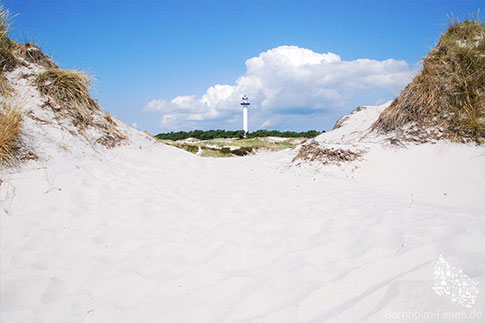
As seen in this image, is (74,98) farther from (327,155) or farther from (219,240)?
(327,155)

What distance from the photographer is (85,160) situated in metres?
4.71

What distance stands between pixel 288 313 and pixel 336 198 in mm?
2715

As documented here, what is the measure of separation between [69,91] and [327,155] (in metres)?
6.28

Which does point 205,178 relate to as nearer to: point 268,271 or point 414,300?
point 268,271

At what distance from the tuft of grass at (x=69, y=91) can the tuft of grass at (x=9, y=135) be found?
1.51m

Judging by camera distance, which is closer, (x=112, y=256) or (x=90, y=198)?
(x=112, y=256)

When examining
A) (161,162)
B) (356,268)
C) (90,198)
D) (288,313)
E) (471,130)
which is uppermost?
(471,130)

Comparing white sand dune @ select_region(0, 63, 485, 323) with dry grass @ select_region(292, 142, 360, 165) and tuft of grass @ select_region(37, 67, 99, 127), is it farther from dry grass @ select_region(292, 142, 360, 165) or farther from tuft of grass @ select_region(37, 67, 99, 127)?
dry grass @ select_region(292, 142, 360, 165)

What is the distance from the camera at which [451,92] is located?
20.0 feet

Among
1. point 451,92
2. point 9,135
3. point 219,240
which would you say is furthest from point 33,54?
point 451,92

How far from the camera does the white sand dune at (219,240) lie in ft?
5.95

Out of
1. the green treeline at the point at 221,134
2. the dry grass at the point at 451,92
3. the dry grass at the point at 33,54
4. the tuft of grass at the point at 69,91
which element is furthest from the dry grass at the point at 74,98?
the green treeline at the point at 221,134

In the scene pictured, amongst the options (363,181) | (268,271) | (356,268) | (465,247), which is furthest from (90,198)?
(363,181)

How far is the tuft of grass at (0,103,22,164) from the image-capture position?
3611 millimetres
